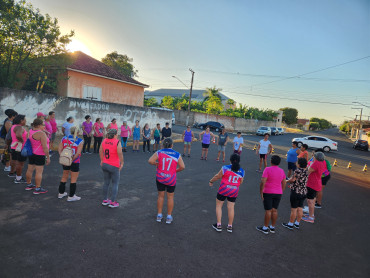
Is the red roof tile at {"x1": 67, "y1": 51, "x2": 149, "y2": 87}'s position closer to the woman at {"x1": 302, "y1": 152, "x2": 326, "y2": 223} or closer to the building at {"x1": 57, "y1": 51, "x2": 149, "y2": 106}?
the building at {"x1": 57, "y1": 51, "x2": 149, "y2": 106}

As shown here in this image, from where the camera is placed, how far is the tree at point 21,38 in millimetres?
12961

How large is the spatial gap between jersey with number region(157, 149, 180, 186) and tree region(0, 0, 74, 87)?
14310 millimetres

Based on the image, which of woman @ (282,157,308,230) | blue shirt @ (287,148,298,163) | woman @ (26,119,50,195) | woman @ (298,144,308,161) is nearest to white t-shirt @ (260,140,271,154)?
blue shirt @ (287,148,298,163)

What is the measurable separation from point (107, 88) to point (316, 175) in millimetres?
19652

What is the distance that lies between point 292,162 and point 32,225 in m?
8.36

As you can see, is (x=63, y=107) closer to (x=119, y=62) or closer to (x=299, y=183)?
(x=299, y=183)

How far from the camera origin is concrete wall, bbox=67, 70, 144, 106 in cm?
1808

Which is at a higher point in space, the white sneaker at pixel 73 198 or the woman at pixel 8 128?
the woman at pixel 8 128

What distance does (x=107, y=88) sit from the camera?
21.0m

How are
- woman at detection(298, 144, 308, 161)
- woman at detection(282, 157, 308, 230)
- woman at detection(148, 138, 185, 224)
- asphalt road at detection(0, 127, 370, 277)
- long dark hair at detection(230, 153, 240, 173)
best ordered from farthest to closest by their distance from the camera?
woman at detection(298, 144, 308, 161) → woman at detection(282, 157, 308, 230) → woman at detection(148, 138, 185, 224) → long dark hair at detection(230, 153, 240, 173) → asphalt road at detection(0, 127, 370, 277)

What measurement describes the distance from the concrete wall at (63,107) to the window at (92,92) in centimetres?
522

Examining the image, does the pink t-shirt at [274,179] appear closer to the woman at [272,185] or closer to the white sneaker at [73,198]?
the woman at [272,185]

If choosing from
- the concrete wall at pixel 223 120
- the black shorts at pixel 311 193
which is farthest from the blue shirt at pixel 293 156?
the concrete wall at pixel 223 120

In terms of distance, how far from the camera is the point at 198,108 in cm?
4681
